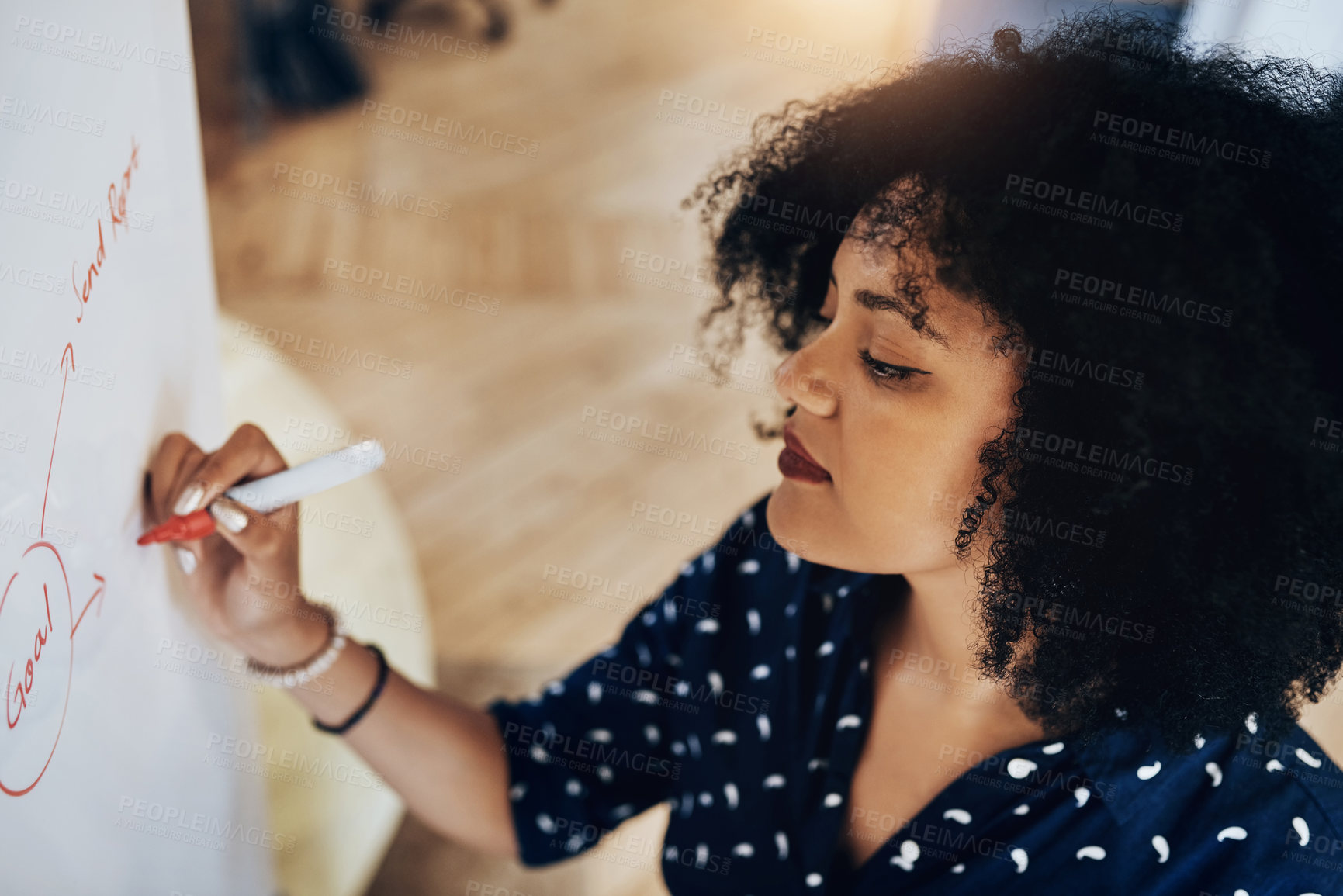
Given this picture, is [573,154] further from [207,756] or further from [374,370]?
[207,756]

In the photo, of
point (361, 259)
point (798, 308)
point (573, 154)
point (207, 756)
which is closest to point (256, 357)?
point (207, 756)

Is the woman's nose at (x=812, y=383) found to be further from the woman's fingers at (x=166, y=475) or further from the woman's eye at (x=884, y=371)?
the woman's fingers at (x=166, y=475)

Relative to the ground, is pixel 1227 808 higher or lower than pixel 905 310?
lower

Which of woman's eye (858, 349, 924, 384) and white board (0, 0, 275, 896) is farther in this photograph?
woman's eye (858, 349, 924, 384)

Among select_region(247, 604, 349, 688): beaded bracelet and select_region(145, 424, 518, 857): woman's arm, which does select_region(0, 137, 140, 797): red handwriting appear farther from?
select_region(247, 604, 349, 688): beaded bracelet

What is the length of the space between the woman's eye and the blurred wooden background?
996 mm

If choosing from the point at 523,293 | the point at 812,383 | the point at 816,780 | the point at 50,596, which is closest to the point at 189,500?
the point at 50,596

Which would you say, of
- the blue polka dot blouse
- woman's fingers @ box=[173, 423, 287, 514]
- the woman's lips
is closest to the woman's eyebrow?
the woman's lips

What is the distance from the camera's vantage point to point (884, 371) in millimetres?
698

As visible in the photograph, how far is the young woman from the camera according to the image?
0.63 m

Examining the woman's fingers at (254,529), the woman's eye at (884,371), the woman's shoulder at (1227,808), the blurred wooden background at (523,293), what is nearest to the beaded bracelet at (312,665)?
the woman's fingers at (254,529)

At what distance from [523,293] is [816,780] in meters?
1.97

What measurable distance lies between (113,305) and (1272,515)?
2.47 feet

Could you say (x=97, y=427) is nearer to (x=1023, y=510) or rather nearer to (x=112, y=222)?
(x=112, y=222)
